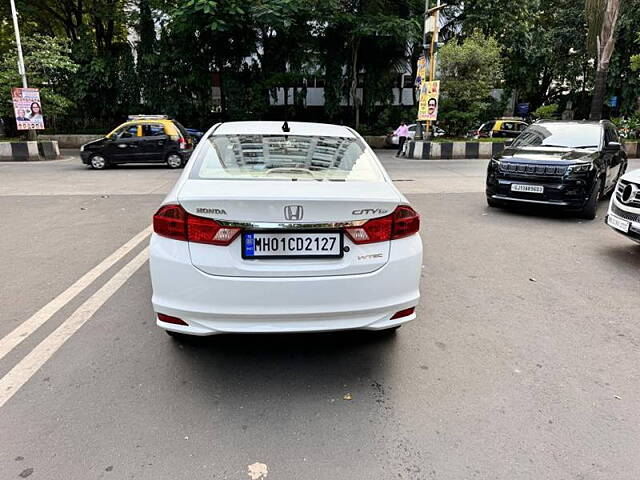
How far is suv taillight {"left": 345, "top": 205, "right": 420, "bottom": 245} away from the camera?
292cm

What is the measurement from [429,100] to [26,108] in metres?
14.7

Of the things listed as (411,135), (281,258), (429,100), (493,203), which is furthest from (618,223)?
(411,135)

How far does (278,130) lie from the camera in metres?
4.00

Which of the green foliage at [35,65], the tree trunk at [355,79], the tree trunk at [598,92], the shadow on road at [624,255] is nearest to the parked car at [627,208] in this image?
the shadow on road at [624,255]

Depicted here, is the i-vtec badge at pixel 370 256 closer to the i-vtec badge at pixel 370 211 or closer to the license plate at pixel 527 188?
the i-vtec badge at pixel 370 211

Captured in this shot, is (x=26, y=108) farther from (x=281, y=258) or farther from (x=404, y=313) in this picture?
(x=404, y=313)

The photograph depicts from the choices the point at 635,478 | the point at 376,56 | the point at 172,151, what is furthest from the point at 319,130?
the point at 376,56

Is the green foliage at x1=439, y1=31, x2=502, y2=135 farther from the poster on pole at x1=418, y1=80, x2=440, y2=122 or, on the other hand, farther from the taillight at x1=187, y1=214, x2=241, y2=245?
the taillight at x1=187, y1=214, x2=241, y2=245

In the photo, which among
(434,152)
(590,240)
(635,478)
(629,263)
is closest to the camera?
(635,478)

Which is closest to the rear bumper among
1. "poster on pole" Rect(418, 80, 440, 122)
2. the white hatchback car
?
the white hatchback car

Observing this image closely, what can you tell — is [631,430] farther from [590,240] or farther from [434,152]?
[434,152]

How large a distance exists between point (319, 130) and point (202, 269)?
1.83 metres

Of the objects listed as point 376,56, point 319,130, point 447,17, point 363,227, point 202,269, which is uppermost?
point 447,17

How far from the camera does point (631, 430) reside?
2.65 metres
